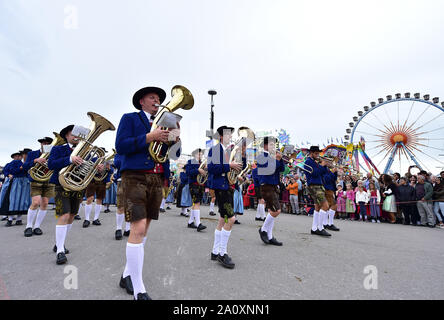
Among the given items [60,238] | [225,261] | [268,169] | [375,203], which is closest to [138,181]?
[225,261]

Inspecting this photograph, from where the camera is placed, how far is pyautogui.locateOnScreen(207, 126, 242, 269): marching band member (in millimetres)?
3809

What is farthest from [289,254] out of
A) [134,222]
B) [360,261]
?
[134,222]

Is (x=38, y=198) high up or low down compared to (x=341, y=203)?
up

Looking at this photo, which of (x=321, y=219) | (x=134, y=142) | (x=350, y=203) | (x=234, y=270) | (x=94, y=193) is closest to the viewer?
(x=134, y=142)

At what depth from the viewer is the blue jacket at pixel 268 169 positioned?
5.18 meters

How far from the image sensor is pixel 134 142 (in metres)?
2.55

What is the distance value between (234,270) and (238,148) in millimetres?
2073

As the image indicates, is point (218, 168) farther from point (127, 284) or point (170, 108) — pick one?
point (127, 284)

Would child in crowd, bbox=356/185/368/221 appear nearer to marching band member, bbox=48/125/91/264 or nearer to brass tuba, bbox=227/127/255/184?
brass tuba, bbox=227/127/255/184

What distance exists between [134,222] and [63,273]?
161 centimetres

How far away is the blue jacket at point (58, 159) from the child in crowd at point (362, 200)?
11.6 m

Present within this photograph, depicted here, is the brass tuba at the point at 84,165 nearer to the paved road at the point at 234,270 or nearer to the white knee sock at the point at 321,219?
the paved road at the point at 234,270

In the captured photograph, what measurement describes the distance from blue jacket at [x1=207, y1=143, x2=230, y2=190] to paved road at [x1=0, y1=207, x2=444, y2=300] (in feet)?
4.07
